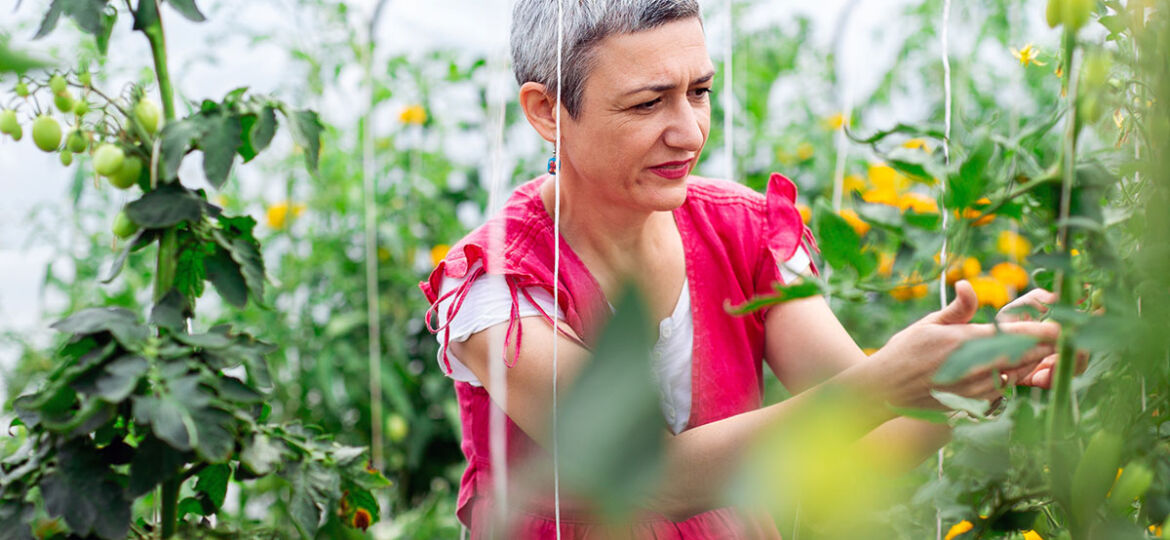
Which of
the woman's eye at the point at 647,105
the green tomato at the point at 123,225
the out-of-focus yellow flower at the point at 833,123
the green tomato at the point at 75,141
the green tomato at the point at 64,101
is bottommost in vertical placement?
the green tomato at the point at 123,225

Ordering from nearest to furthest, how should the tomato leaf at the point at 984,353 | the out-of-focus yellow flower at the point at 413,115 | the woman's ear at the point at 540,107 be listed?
1. the tomato leaf at the point at 984,353
2. the woman's ear at the point at 540,107
3. the out-of-focus yellow flower at the point at 413,115

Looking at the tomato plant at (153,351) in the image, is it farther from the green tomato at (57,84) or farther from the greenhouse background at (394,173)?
the greenhouse background at (394,173)

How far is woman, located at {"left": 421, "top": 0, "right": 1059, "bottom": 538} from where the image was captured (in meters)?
1.02

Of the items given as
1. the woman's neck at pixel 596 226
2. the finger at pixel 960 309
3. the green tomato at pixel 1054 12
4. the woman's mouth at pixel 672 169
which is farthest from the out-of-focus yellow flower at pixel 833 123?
the green tomato at pixel 1054 12

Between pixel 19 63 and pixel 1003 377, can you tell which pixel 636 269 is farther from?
pixel 1003 377

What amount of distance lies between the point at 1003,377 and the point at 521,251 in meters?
0.53

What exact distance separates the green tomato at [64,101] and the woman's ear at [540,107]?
1.54 feet

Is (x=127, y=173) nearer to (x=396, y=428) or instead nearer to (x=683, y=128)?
(x=683, y=128)

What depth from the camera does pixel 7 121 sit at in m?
0.81

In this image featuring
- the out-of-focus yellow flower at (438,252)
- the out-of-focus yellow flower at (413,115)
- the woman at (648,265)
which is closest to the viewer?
the woman at (648,265)

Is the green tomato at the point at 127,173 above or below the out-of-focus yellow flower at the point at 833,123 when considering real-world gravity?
below

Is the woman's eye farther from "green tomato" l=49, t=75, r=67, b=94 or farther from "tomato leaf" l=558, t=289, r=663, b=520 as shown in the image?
"tomato leaf" l=558, t=289, r=663, b=520

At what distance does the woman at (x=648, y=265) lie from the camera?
1020mm

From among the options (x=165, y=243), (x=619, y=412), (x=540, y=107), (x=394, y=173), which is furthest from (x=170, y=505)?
(x=394, y=173)
